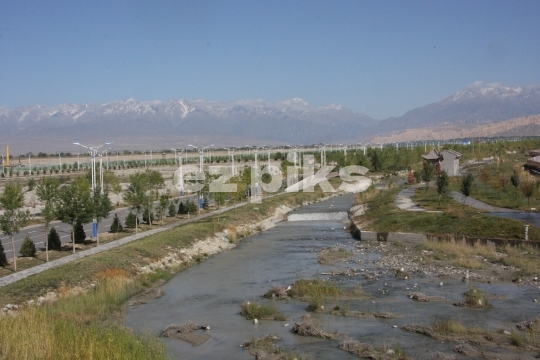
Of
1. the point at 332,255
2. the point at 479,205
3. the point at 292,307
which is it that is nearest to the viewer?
the point at 292,307

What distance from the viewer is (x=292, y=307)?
2136 cm

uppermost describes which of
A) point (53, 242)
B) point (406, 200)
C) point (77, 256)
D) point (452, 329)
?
point (53, 242)

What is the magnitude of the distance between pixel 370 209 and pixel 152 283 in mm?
24078

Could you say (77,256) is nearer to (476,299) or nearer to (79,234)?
(79,234)

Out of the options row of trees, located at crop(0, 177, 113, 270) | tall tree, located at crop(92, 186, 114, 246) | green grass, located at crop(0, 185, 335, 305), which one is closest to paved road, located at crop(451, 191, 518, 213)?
green grass, located at crop(0, 185, 335, 305)

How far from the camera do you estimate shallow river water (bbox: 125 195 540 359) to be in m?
17.1

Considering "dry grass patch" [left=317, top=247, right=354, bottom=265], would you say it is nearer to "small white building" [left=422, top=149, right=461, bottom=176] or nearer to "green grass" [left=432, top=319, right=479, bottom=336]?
"green grass" [left=432, top=319, right=479, bottom=336]

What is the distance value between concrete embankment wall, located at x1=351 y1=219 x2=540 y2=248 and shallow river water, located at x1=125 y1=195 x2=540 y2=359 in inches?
155

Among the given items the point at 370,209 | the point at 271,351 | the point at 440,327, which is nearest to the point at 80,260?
the point at 271,351

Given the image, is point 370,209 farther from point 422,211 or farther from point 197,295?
point 197,295

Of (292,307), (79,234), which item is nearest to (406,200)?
(79,234)

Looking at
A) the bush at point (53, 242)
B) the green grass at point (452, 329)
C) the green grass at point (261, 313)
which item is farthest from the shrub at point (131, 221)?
the green grass at point (452, 329)

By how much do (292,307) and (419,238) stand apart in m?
15.2

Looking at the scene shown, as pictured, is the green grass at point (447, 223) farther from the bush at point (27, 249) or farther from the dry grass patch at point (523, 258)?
the bush at point (27, 249)
